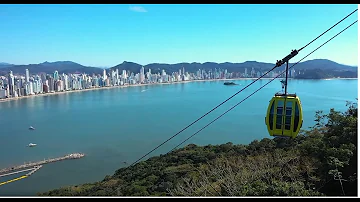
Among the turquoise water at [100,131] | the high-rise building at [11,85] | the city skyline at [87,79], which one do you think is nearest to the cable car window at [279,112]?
the turquoise water at [100,131]

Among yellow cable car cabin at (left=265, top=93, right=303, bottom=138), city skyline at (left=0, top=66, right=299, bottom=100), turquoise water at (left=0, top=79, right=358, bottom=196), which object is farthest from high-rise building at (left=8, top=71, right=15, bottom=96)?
yellow cable car cabin at (left=265, top=93, right=303, bottom=138)

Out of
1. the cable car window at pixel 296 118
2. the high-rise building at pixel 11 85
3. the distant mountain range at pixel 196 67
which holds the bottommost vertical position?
the high-rise building at pixel 11 85

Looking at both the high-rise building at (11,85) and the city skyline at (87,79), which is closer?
the high-rise building at (11,85)

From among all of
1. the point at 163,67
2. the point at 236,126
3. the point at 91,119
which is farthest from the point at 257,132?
the point at 163,67

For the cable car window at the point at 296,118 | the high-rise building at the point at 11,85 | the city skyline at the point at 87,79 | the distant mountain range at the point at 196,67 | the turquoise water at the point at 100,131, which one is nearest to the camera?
the cable car window at the point at 296,118

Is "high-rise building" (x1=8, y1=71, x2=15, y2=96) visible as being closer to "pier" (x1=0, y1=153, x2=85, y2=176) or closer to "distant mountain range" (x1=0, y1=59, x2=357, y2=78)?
"distant mountain range" (x1=0, y1=59, x2=357, y2=78)

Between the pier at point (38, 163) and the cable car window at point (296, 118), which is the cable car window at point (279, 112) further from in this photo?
the pier at point (38, 163)

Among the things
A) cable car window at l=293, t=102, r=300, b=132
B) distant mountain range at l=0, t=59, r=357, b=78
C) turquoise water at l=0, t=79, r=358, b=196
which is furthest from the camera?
distant mountain range at l=0, t=59, r=357, b=78
